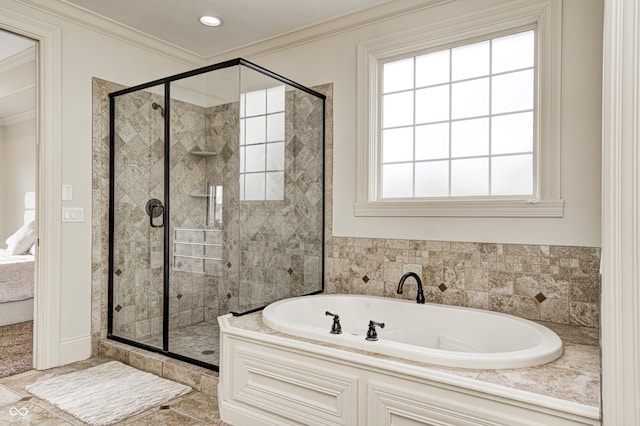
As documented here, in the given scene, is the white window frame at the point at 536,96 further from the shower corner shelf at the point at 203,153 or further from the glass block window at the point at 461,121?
the shower corner shelf at the point at 203,153

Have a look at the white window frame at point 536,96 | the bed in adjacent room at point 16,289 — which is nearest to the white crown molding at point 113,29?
the white window frame at point 536,96

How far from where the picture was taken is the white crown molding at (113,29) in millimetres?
2846

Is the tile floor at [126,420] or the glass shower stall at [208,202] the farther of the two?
the glass shower stall at [208,202]

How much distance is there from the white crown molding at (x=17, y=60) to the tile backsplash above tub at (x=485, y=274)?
3.77 metres

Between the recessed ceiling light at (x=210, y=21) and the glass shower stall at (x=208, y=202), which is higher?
the recessed ceiling light at (x=210, y=21)

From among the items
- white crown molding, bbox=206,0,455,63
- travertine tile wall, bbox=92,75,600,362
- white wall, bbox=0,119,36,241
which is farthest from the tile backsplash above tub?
white wall, bbox=0,119,36,241

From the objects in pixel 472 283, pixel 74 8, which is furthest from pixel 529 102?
pixel 74 8

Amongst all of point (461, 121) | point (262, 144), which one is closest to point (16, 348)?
point (262, 144)

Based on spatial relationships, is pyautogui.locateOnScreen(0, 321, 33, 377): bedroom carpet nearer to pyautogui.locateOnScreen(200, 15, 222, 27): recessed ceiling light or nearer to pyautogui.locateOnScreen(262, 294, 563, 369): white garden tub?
pyautogui.locateOnScreen(262, 294, 563, 369): white garden tub

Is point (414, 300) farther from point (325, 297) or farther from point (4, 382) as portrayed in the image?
point (4, 382)

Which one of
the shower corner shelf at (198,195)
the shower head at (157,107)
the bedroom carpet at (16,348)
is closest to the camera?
the shower corner shelf at (198,195)

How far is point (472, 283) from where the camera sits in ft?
8.54

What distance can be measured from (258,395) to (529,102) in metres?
2.33

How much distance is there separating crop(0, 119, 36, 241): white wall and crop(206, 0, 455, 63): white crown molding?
424 cm
